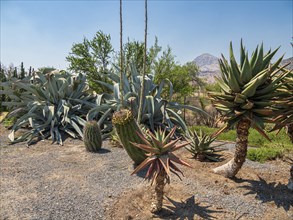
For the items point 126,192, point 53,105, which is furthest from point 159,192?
point 53,105

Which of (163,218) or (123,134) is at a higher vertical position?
(123,134)

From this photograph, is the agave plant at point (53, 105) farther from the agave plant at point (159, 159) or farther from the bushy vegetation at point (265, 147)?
the agave plant at point (159, 159)

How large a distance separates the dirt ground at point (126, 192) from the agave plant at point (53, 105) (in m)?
2.57

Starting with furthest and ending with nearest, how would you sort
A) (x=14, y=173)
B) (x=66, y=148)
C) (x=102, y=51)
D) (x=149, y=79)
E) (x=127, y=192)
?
(x=102, y=51)
(x=149, y=79)
(x=66, y=148)
(x=14, y=173)
(x=127, y=192)

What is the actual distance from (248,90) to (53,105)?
288 inches

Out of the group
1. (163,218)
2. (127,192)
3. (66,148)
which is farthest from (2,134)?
(163,218)

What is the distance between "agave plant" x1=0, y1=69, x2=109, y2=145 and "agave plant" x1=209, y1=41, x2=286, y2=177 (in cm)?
510

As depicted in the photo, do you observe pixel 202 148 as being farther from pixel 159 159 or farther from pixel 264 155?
pixel 159 159

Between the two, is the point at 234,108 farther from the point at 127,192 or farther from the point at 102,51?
the point at 102,51

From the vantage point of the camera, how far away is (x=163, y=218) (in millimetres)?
3539

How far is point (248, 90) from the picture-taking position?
146 inches

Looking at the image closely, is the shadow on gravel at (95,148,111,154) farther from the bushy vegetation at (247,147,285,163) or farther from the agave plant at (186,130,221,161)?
the bushy vegetation at (247,147,285,163)

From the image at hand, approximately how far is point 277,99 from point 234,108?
63 cm

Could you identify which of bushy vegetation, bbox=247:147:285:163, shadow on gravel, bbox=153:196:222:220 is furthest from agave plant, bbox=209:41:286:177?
bushy vegetation, bbox=247:147:285:163
